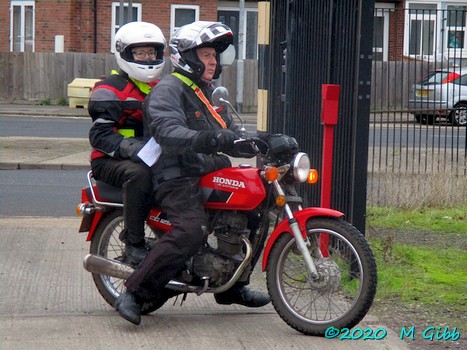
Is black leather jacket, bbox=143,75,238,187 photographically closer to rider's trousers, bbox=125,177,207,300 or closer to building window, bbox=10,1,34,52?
rider's trousers, bbox=125,177,207,300

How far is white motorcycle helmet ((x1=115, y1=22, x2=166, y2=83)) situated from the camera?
19.2 feet

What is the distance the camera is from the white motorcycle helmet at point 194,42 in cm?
550

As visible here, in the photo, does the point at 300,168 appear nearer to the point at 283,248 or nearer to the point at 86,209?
the point at 283,248

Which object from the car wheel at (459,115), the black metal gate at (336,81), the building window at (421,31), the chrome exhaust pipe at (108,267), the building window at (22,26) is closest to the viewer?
the chrome exhaust pipe at (108,267)

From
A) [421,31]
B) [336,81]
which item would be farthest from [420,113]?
[336,81]

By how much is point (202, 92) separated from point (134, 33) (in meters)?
0.60

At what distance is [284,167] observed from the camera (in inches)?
210

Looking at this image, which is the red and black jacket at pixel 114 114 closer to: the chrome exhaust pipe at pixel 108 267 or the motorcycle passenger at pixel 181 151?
the motorcycle passenger at pixel 181 151

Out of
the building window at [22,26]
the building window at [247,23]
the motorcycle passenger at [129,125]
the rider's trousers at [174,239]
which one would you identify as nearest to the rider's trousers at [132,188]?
the motorcycle passenger at [129,125]

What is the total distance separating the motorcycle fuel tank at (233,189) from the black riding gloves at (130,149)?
1.39 ft

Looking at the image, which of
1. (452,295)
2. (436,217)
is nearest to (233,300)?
(452,295)

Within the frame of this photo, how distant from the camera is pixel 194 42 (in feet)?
18.0

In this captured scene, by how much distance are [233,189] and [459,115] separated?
631cm

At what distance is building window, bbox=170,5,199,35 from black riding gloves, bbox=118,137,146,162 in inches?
1108
